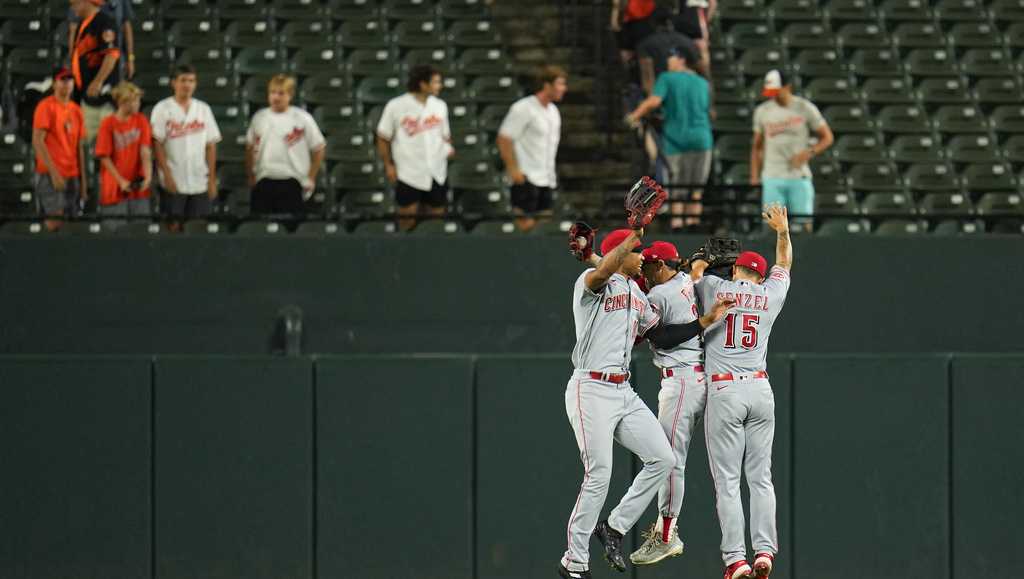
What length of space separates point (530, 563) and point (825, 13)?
24.0ft

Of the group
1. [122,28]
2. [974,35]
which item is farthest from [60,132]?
[974,35]

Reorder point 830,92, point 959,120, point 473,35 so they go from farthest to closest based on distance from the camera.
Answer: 1. point 473,35
2. point 830,92
3. point 959,120

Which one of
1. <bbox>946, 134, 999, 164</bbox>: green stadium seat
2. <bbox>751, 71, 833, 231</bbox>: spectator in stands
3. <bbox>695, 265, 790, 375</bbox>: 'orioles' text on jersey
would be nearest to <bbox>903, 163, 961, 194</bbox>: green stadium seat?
<bbox>946, 134, 999, 164</bbox>: green stadium seat

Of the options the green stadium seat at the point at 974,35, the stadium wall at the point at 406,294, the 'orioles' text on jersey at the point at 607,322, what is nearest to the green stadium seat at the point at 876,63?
the green stadium seat at the point at 974,35

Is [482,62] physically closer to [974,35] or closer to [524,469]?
[974,35]

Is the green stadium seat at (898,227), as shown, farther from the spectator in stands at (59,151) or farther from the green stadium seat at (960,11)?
the spectator in stands at (59,151)

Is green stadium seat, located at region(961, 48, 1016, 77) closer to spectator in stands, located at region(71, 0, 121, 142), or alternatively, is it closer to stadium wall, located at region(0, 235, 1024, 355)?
stadium wall, located at region(0, 235, 1024, 355)

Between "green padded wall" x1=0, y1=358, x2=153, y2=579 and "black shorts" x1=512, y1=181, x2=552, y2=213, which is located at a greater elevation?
"black shorts" x1=512, y1=181, x2=552, y2=213

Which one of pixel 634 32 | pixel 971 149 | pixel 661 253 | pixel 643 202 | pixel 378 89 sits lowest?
pixel 661 253

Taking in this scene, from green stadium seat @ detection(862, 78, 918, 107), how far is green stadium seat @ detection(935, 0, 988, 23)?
128 centimetres

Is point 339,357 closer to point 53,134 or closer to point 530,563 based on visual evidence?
point 530,563

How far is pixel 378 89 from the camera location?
44.7 feet

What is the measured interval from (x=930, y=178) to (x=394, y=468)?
18.7ft

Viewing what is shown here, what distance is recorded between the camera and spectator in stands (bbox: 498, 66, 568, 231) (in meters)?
11.9
